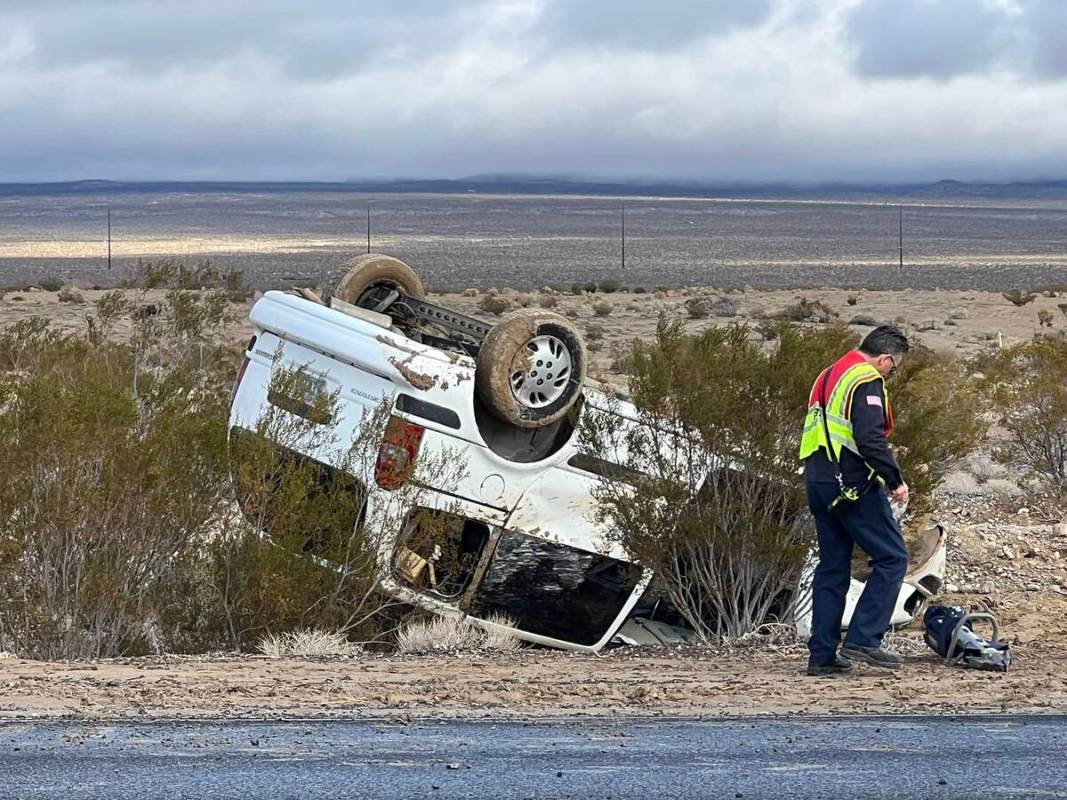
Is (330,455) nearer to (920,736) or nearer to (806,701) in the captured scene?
(806,701)

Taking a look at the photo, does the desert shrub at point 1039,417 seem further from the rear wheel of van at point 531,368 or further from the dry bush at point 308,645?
the dry bush at point 308,645

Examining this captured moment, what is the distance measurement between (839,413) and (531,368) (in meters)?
2.13

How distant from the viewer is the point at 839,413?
7.93m

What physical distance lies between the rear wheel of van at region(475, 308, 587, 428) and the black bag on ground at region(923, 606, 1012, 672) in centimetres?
242

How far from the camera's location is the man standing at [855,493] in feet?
25.7

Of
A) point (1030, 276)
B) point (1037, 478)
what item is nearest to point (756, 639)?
point (1037, 478)

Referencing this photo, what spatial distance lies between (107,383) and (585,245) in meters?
97.1

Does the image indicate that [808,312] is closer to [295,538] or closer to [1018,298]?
[1018,298]

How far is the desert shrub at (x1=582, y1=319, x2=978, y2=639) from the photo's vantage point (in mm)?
10078

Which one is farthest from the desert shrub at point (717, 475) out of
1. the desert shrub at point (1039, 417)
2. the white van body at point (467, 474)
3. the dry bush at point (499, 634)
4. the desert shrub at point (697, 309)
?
the desert shrub at point (697, 309)

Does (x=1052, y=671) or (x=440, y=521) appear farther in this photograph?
(x=440, y=521)

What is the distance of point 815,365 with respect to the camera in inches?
411

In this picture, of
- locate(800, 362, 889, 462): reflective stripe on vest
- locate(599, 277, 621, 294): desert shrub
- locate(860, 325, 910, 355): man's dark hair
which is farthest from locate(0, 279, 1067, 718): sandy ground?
locate(599, 277, 621, 294): desert shrub

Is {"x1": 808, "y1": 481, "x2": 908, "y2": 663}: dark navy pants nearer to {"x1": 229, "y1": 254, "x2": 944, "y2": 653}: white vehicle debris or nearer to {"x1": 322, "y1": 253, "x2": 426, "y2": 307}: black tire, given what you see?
{"x1": 229, "y1": 254, "x2": 944, "y2": 653}: white vehicle debris
